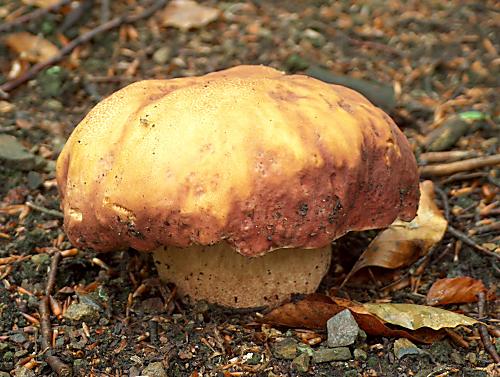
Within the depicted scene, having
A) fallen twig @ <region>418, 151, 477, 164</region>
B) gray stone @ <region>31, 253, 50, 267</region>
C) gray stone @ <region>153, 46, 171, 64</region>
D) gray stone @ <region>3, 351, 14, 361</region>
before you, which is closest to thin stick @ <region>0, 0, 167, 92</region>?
gray stone @ <region>153, 46, 171, 64</region>

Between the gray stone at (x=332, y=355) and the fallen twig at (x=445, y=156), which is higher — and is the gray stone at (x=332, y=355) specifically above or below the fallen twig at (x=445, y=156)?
above

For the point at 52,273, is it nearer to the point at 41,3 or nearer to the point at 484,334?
the point at 484,334

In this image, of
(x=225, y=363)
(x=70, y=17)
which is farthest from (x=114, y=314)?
(x=70, y=17)

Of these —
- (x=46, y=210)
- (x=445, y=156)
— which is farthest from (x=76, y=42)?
(x=445, y=156)

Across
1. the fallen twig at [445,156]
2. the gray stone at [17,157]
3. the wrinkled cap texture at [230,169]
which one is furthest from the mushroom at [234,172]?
the fallen twig at [445,156]

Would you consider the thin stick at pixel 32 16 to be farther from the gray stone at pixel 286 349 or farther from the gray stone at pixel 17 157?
the gray stone at pixel 286 349

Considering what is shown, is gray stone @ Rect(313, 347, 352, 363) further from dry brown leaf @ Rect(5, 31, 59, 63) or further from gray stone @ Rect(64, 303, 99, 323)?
dry brown leaf @ Rect(5, 31, 59, 63)
